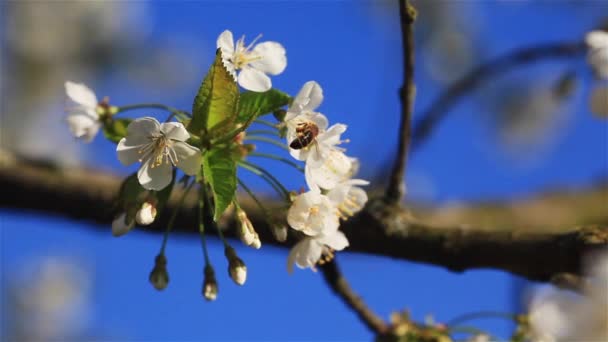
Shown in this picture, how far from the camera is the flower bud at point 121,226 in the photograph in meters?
1.70

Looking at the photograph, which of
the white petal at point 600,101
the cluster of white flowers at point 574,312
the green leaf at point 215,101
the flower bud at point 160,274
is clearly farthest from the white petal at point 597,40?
the flower bud at point 160,274

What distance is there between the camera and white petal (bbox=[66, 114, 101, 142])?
1.92m

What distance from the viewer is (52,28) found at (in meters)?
8.09

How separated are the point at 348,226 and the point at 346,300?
0.31 m

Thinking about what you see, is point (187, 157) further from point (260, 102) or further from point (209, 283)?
point (209, 283)

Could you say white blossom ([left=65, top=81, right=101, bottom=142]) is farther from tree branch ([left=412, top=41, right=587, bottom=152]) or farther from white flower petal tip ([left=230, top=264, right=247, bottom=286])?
tree branch ([left=412, top=41, right=587, bottom=152])

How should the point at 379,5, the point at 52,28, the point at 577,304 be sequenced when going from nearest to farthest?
the point at 577,304 < the point at 379,5 < the point at 52,28

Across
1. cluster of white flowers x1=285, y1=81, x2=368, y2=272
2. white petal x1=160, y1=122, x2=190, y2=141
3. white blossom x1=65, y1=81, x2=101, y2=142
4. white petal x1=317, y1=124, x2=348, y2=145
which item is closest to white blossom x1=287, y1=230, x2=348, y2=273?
cluster of white flowers x1=285, y1=81, x2=368, y2=272

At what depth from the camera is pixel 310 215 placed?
172cm

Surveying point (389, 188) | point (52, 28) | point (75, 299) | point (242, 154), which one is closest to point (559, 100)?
point (389, 188)

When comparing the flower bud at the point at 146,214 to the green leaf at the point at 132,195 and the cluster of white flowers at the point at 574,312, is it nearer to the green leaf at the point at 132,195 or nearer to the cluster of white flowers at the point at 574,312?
the green leaf at the point at 132,195

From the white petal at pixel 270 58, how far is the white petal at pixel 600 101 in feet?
3.60

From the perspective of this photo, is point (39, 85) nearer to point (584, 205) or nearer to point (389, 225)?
point (584, 205)

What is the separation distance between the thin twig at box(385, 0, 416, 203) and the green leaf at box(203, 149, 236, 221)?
1.76 feet
